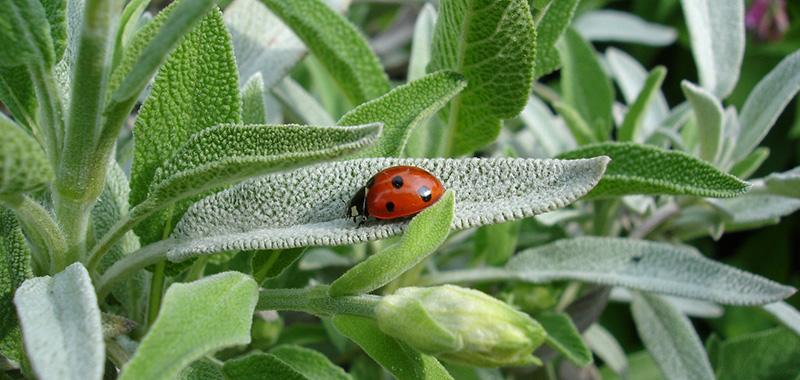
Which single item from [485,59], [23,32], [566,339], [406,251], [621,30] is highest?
[23,32]

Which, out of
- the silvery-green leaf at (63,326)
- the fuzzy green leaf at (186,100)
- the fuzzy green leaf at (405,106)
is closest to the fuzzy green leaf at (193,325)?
the silvery-green leaf at (63,326)

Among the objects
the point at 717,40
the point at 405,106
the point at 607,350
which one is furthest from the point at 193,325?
the point at 717,40

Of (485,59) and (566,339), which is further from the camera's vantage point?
(566,339)

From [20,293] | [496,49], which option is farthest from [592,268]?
[20,293]

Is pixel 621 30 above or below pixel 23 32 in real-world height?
below

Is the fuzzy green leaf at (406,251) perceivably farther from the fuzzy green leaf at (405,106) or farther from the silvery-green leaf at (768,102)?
the silvery-green leaf at (768,102)

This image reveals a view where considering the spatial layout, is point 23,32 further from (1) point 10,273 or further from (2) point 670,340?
(2) point 670,340
